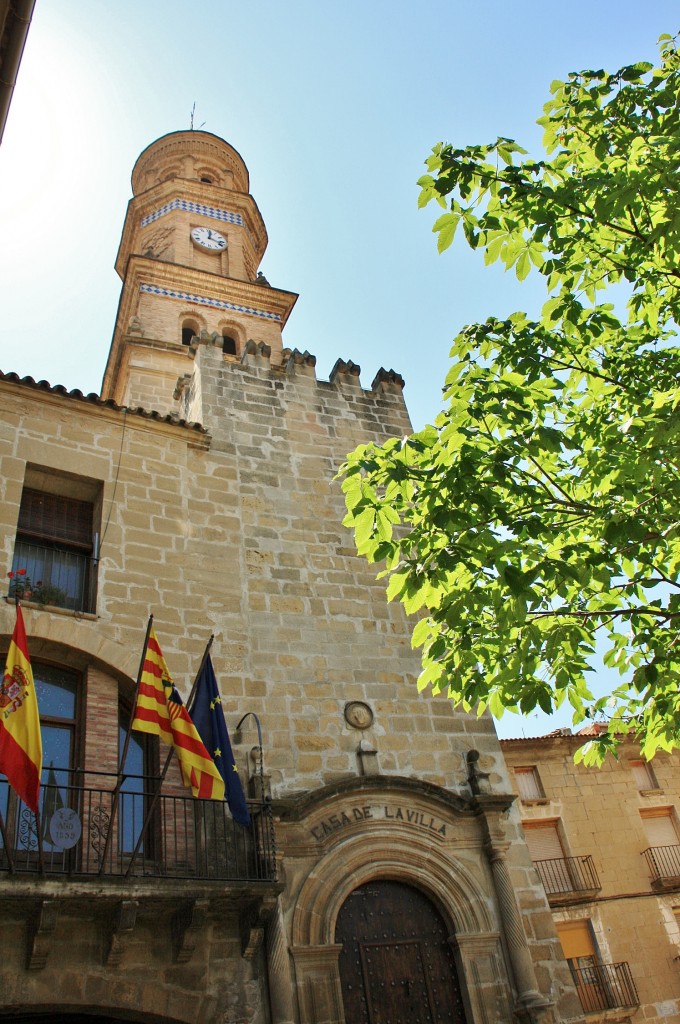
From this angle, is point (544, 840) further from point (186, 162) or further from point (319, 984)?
point (186, 162)

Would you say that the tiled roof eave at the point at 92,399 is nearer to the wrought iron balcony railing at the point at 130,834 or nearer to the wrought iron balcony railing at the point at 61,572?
the wrought iron balcony railing at the point at 61,572

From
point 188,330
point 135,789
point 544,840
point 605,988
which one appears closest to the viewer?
point 135,789

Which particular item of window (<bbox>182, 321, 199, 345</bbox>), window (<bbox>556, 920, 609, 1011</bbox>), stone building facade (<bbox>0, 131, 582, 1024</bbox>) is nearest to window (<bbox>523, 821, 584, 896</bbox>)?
window (<bbox>556, 920, 609, 1011</bbox>)

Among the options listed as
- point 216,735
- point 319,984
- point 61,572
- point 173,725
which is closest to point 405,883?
point 319,984

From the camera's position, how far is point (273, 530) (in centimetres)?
1140

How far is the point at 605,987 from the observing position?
17938 millimetres

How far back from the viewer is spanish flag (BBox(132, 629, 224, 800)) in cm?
780

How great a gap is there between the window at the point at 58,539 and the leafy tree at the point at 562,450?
4.17 meters

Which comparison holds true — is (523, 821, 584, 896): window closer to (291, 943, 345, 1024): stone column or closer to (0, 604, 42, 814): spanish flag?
(291, 943, 345, 1024): stone column

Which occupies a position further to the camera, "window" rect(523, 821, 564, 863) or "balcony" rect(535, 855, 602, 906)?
"window" rect(523, 821, 564, 863)

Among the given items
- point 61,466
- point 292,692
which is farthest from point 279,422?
point 292,692

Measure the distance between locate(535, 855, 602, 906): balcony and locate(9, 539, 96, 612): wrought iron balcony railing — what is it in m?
13.8

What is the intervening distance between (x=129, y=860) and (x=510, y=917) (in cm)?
421

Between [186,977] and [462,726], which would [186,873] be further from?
[462,726]
